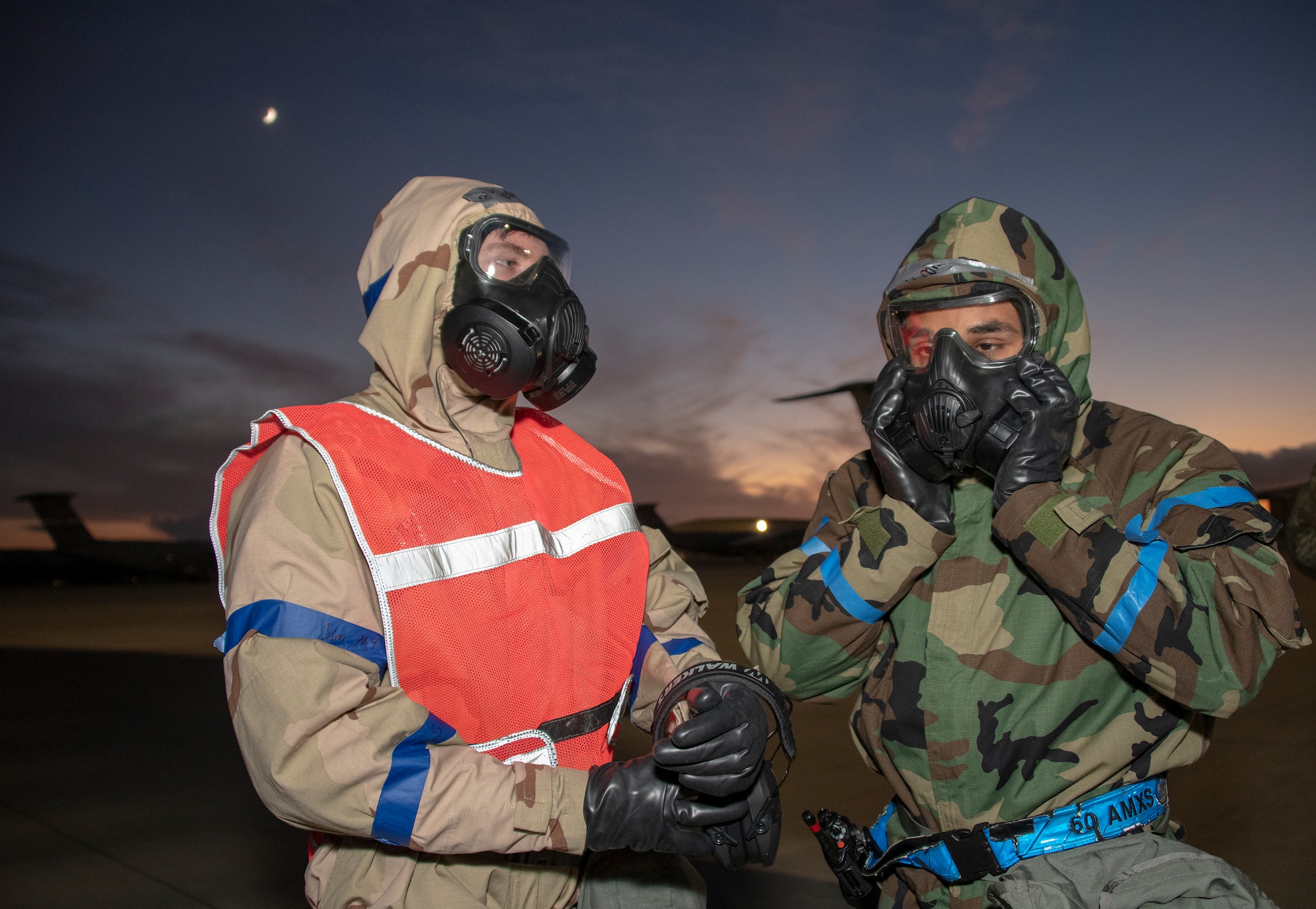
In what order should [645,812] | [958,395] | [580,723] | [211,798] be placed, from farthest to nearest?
[211,798] → [958,395] → [580,723] → [645,812]

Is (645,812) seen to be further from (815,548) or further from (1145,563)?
(1145,563)

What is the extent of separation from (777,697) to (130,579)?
2762 cm

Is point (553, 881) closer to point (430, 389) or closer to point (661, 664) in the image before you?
point (661, 664)

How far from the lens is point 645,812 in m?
1.43

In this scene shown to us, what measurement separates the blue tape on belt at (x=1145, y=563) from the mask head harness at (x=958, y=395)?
0.33 metres

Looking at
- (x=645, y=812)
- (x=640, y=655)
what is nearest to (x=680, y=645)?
(x=640, y=655)

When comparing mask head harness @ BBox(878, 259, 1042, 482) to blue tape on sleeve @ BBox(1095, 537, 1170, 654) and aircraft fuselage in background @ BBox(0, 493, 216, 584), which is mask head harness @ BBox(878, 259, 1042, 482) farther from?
aircraft fuselage in background @ BBox(0, 493, 216, 584)

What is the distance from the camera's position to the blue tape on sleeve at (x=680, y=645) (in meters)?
1.89

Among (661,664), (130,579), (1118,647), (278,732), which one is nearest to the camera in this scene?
(278,732)

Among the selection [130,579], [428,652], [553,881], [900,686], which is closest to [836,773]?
[900,686]

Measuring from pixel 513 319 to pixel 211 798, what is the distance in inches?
187

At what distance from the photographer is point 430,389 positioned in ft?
5.63

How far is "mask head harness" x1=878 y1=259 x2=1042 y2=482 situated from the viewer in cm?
177

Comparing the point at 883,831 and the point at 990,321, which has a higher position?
the point at 990,321
